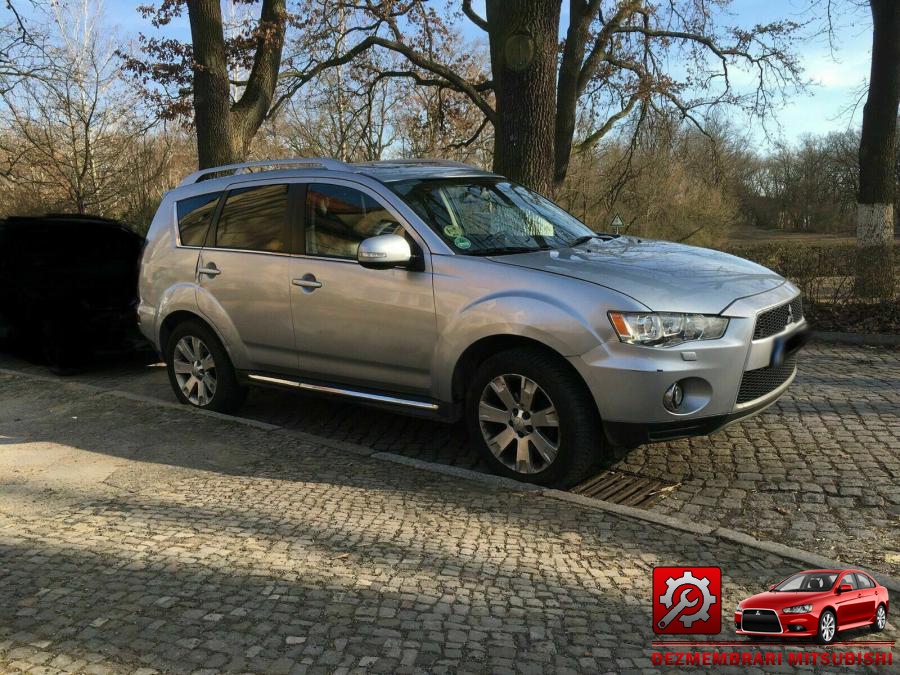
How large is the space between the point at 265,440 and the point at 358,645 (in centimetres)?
303

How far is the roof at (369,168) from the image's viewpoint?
5.68m

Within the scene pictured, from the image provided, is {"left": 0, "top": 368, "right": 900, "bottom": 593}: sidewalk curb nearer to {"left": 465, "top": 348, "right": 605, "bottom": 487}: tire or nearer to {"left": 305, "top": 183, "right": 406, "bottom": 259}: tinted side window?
{"left": 465, "top": 348, "right": 605, "bottom": 487}: tire

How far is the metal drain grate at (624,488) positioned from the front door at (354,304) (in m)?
1.18

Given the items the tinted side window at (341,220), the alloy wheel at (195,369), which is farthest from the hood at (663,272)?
the alloy wheel at (195,369)

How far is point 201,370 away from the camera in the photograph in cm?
662

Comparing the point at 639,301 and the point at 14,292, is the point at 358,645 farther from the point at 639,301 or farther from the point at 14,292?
the point at 14,292

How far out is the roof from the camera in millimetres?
5676

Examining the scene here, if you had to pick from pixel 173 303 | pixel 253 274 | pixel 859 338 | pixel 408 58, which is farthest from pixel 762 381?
pixel 408 58

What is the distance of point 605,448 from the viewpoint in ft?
17.8

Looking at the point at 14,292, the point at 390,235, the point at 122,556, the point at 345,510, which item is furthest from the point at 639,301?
the point at 14,292

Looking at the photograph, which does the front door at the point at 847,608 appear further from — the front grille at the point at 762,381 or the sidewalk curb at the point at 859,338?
the sidewalk curb at the point at 859,338

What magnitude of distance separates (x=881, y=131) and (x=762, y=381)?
28.5 feet

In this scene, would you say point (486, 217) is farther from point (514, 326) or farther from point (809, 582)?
point (809, 582)

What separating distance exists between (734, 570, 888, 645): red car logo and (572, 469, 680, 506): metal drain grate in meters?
1.38
